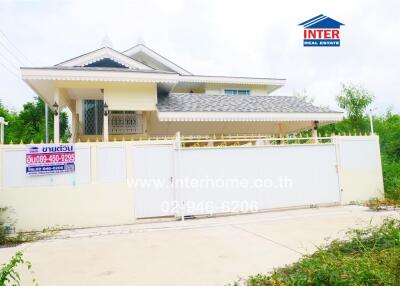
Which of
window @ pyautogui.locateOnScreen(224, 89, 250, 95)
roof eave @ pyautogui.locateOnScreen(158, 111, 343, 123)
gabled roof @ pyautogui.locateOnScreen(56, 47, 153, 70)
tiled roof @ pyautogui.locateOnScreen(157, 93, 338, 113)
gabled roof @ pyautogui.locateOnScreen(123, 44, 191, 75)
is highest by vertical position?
gabled roof @ pyautogui.locateOnScreen(123, 44, 191, 75)

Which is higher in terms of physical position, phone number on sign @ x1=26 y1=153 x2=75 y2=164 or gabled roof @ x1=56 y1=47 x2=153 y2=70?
gabled roof @ x1=56 y1=47 x2=153 y2=70

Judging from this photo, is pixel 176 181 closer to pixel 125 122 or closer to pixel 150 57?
pixel 125 122

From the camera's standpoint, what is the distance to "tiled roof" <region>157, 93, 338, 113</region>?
11.1 metres

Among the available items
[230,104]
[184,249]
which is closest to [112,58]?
[230,104]

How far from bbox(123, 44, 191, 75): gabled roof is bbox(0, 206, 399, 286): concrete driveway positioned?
927cm

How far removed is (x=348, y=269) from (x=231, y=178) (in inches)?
189

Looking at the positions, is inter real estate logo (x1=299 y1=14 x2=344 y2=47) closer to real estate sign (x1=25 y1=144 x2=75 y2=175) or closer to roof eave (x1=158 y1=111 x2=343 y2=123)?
roof eave (x1=158 y1=111 x2=343 y2=123)

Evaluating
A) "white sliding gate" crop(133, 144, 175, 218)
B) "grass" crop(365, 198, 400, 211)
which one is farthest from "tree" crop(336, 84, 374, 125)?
"white sliding gate" crop(133, 144, 175, 218)

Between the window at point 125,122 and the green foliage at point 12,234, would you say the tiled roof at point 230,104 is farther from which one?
the green foliage at point 12,234

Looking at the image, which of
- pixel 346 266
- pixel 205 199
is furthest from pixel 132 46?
pixel 346 266

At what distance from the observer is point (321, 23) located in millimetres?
10859

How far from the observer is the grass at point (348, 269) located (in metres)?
2.91

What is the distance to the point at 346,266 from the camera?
3.12 metres

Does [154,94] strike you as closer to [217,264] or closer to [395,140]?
[217,264]
